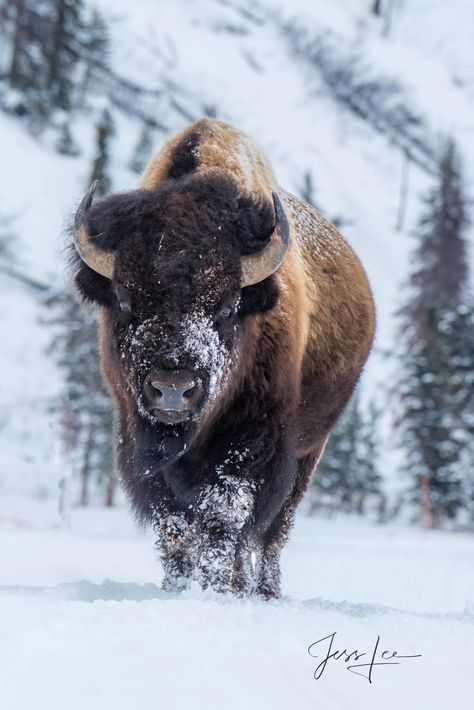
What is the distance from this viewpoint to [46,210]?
127 feet

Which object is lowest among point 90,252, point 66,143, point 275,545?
point 66,143

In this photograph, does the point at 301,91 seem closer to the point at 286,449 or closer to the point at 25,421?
the point at 25,421

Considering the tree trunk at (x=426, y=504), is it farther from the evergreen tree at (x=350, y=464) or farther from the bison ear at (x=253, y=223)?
the bison ear at (x=253, y=223)

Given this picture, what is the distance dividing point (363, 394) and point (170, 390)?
36575 millimetres

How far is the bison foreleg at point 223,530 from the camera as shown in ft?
15.3

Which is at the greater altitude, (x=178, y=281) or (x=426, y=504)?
→ (x=178, y=281)

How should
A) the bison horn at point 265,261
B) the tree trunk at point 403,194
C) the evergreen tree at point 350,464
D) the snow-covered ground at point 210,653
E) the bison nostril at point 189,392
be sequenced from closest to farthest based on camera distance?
the snow-covered ground at point 210,653
the bison nostril at point 189,392
the bison horn at point 265,261
the evergreen tree at point 350,464
the tree trunk at point 403,194

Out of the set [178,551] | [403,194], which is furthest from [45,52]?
[178,551]

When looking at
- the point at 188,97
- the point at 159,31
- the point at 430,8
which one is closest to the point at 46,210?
the point at 188,97

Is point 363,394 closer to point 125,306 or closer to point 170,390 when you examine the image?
point 125,306

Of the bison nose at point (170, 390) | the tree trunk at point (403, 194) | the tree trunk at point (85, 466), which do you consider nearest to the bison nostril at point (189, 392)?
the bison nose at point (170, 390)
